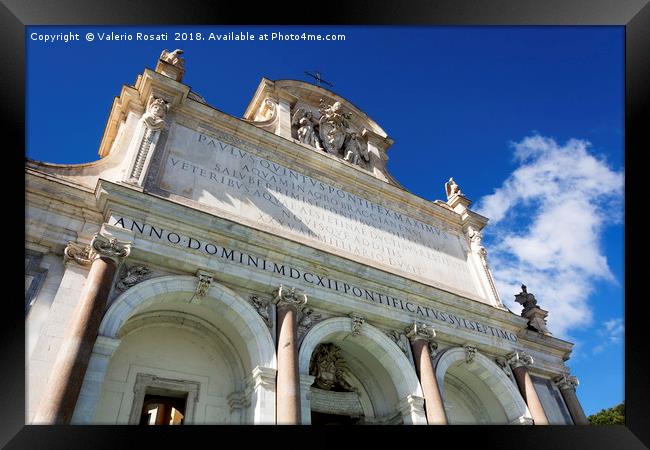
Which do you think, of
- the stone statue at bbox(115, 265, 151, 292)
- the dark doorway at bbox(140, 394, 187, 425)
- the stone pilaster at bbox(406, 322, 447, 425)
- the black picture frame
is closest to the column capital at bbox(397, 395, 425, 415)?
the stone pilaster at bbox(406, 322, 447, 425)

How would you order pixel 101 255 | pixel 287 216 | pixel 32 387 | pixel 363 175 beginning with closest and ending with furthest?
pixel 32 387, pixel 101 255, pixel 287 216, pixel 363 175

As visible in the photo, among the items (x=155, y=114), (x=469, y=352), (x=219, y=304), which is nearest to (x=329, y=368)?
(x=219, y=304)

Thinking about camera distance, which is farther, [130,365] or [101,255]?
[130,365]

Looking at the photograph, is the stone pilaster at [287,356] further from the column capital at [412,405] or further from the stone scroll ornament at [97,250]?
the stone scroll ornament at [97,250]

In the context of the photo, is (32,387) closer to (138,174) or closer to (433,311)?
(138,174)

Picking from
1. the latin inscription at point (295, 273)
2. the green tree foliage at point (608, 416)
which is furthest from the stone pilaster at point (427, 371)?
the green tree foliage at point (608, 416)

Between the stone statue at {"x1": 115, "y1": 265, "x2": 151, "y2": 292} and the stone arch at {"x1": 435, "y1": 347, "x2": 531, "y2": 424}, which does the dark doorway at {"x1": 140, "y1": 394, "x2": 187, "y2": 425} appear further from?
the stone arch at {"x1": 435, "y1": 347, "x2": 531, "y2": 424}

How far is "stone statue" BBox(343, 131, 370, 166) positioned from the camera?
683 inches

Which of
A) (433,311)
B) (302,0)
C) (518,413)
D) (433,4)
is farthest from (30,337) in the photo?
(518,413)

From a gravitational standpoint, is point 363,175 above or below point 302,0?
above

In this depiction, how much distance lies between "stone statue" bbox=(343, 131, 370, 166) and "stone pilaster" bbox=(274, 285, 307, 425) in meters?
7.76

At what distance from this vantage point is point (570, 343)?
17.1m
